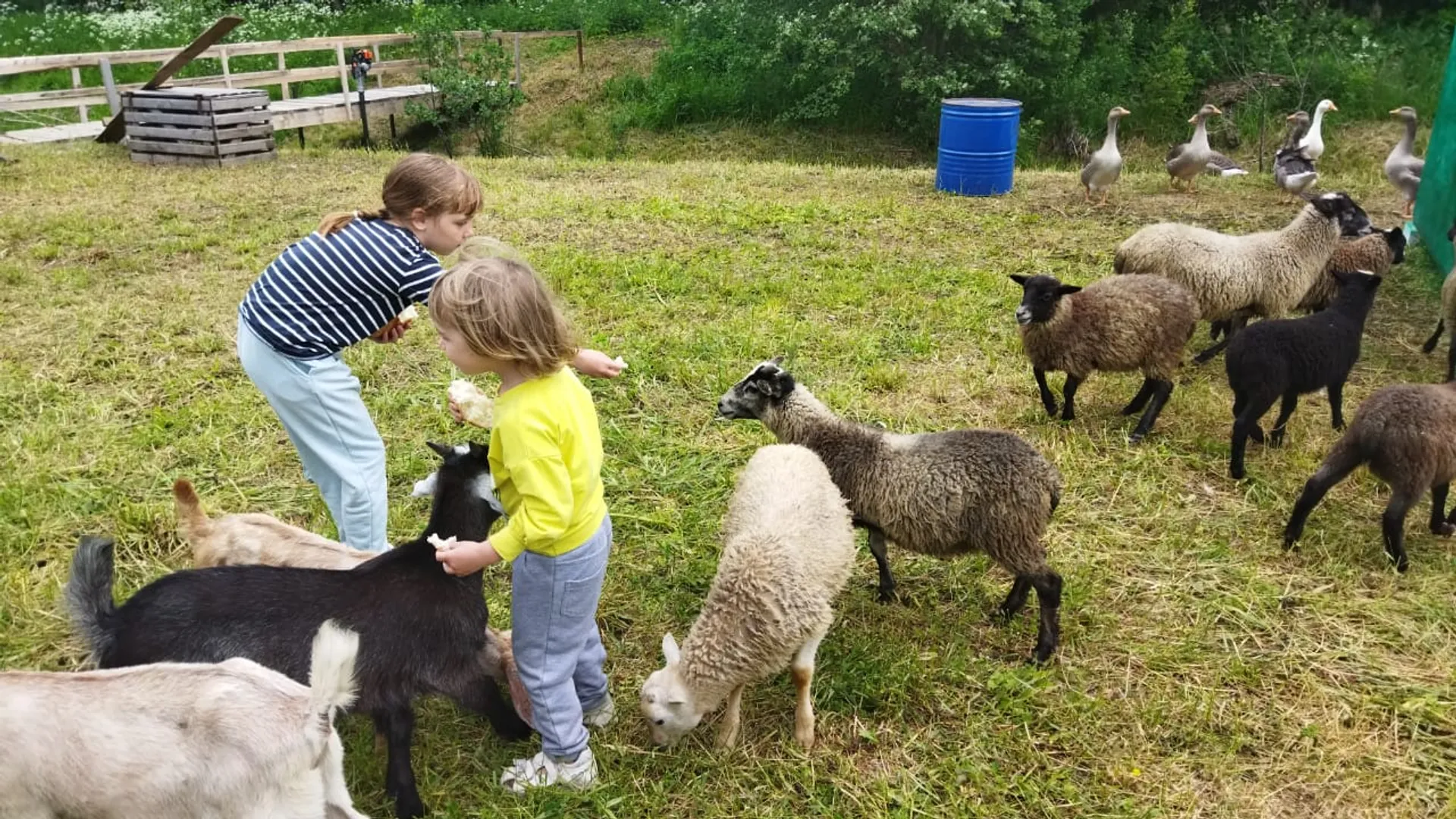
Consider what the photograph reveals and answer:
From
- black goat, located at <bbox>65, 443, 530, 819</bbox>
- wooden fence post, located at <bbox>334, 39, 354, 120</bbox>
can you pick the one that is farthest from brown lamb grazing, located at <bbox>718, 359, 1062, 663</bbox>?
wooden fence post, located at <bbox>334, 39, 354, 120</bbox>

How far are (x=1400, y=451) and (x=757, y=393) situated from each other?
2.88 meters

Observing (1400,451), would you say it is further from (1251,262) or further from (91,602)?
(91,602)

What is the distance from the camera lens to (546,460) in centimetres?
272

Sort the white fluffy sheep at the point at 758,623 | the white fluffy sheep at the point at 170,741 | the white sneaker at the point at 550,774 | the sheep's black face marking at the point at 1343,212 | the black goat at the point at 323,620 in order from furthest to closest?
the sheep's black face marking at the point at 1343,212
the white fluffy sheep at the point at 758,623
the white sneaker at the point at 550,774
the black goat at the point at 323,620
the white fluffy sheep at the point at 170,741

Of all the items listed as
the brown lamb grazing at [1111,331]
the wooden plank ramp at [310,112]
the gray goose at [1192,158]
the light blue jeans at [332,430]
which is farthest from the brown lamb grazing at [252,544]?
the wooden plank ramp at [310,112]

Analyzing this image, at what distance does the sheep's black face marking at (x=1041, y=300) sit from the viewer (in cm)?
565

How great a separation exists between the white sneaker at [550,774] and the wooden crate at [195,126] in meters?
12.4

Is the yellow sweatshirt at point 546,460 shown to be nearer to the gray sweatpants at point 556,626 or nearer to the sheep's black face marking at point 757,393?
the gray sweatpants at point 556,626

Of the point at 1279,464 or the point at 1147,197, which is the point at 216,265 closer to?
the point at 1279,464

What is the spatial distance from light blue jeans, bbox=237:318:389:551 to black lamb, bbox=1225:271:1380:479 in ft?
14.4

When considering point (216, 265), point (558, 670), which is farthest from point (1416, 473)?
point (216, 265)

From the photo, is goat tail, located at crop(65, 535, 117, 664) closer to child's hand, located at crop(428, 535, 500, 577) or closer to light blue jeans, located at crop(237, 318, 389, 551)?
light blue jeans, located at crop(237, 318, 389, 551)

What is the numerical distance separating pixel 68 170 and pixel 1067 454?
12.9m

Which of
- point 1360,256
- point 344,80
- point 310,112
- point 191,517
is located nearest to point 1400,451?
point 1360,256
